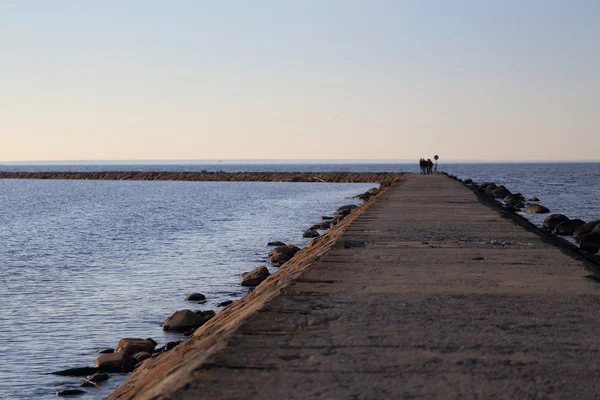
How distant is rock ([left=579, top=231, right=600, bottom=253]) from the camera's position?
1969 cm

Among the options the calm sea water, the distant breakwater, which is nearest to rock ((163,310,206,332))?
the calm sea water

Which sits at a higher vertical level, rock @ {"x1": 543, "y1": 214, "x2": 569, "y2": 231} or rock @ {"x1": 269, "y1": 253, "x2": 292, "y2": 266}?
rock @ {"x1": 543, "y1": 214, "x2": 569, "y2": 231}

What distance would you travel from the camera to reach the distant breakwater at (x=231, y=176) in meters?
96.6

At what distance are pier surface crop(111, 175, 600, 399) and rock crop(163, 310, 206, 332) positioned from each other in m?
1.92

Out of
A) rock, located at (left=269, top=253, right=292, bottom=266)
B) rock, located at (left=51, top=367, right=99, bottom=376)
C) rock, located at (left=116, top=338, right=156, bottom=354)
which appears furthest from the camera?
rock, located at (left=269, top=253, right=292, bottom=266)

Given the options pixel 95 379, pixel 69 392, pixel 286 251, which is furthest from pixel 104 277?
pixel 69 392

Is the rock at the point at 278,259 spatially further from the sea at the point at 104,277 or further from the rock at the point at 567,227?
the rock at the point at 567,227

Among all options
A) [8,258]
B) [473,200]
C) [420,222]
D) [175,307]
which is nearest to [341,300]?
[175,307]

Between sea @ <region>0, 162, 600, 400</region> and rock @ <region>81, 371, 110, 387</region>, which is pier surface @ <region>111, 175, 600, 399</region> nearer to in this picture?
rock @ <region>81, 371, 110, 387</region>

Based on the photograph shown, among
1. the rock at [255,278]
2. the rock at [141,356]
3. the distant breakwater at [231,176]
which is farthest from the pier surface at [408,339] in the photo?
the distant breakwater at [231,176]

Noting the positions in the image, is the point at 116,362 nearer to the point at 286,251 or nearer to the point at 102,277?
the point at 102,277

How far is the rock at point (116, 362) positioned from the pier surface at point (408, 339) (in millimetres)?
814

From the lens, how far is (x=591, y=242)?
781 inches

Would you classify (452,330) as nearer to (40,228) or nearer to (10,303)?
(10,303)
